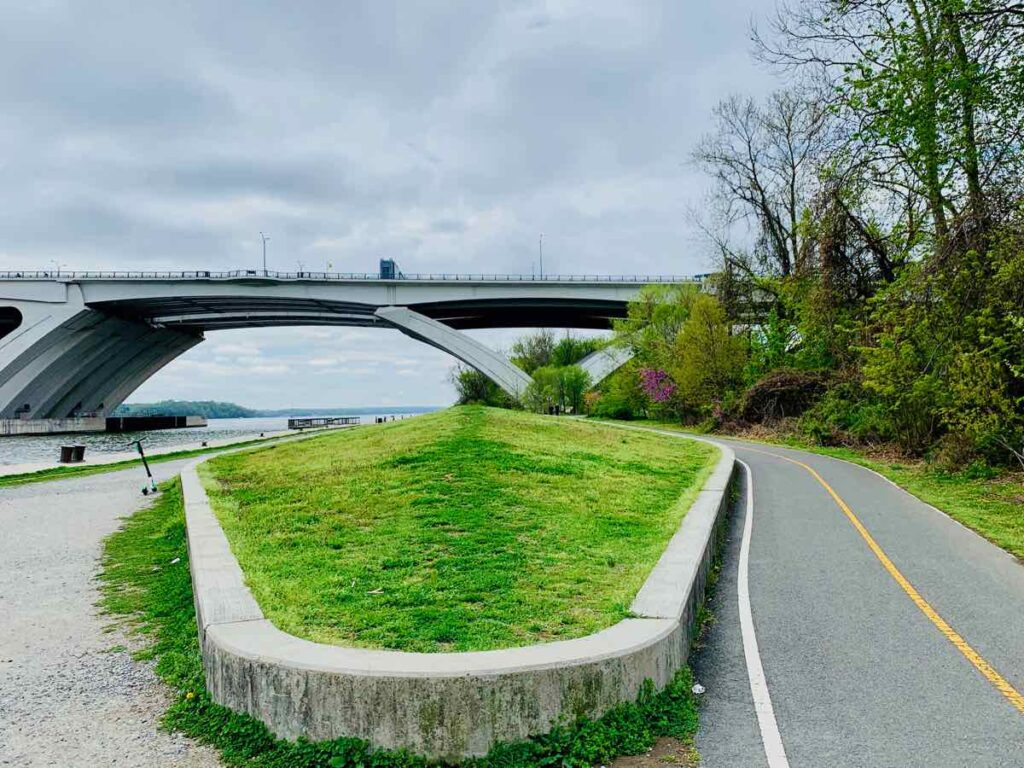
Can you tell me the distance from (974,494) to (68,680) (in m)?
16.9

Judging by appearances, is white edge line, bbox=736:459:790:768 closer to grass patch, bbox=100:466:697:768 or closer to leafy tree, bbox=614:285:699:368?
grass patch, bbox=100:466:697:768

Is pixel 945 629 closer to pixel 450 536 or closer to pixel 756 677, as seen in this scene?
pixel 756 677

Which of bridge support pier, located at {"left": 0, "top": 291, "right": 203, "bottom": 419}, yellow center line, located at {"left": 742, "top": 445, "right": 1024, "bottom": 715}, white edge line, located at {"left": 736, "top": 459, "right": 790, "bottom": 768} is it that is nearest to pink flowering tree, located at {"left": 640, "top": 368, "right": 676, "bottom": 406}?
yellow center line, located at {"left": 742, "top": 445, "right": 1024, "bottom": 715}

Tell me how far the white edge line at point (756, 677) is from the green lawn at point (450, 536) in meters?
1.03

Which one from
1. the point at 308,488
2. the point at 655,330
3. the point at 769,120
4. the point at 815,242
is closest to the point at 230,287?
the point at 655,330

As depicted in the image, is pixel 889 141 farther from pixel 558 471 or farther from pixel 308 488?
pixel 308 488

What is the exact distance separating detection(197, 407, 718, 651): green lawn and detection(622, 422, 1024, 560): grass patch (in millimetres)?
4778

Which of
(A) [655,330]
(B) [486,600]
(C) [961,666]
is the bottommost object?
(C) [961,666]

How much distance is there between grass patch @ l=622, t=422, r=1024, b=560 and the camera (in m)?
11.8

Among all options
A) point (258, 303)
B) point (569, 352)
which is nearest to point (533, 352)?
point (569, 352)

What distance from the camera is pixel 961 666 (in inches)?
226

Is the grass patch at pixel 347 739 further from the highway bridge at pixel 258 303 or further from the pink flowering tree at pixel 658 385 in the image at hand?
the highway bridge at pixel 258 303

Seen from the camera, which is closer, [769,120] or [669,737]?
[669,737]

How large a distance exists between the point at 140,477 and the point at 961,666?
21915 mm
